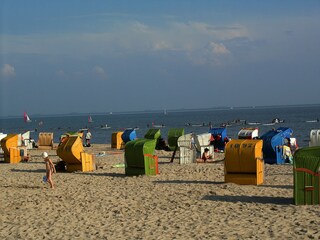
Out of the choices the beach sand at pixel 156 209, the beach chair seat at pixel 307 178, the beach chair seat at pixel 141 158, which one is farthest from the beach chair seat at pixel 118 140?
the beach chair seat at pixel 307 178

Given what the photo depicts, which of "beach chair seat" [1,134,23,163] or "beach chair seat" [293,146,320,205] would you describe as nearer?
"beach chair seat" [293,146,320,205]

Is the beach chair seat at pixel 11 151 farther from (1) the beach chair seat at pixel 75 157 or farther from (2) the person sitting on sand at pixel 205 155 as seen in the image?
(2) the person sitting on sand at pixel 205 155

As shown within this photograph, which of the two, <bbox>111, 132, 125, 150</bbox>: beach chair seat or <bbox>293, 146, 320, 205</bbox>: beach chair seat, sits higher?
<bbox>293, 146, 320, 205</bbox>: beach chair seat

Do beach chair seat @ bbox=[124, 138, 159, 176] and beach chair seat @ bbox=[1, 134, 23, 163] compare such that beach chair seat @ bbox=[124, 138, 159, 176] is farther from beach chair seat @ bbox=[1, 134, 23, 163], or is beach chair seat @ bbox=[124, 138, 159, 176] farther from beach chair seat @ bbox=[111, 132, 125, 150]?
beach chair seat @ bbox=[111, 132, 125, 150]

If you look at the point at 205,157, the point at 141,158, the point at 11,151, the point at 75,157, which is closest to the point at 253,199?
the point at 141,158

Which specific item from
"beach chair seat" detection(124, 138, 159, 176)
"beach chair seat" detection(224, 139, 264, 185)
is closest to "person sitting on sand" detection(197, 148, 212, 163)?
"beach chair seat" detection(124, 138, 159, 176)

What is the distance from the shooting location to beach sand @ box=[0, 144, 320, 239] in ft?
31.9

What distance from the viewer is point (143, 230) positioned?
10016mm

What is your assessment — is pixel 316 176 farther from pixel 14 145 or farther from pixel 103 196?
pixel 14 145

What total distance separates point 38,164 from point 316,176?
15.2 metres

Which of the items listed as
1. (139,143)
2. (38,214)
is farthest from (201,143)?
(38,214)

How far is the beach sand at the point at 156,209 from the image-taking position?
31.9 ft

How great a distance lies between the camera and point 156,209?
11.9 metres

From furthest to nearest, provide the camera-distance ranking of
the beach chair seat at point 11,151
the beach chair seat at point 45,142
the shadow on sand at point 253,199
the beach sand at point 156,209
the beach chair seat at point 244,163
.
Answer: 1. the beach chair seat at point 45,142
2. the beach chair seat at point 11,151
3. the beach chair seat at point 244,163
4. the shadow on sand at point 253,199
5. the beach sand at point 156,209
